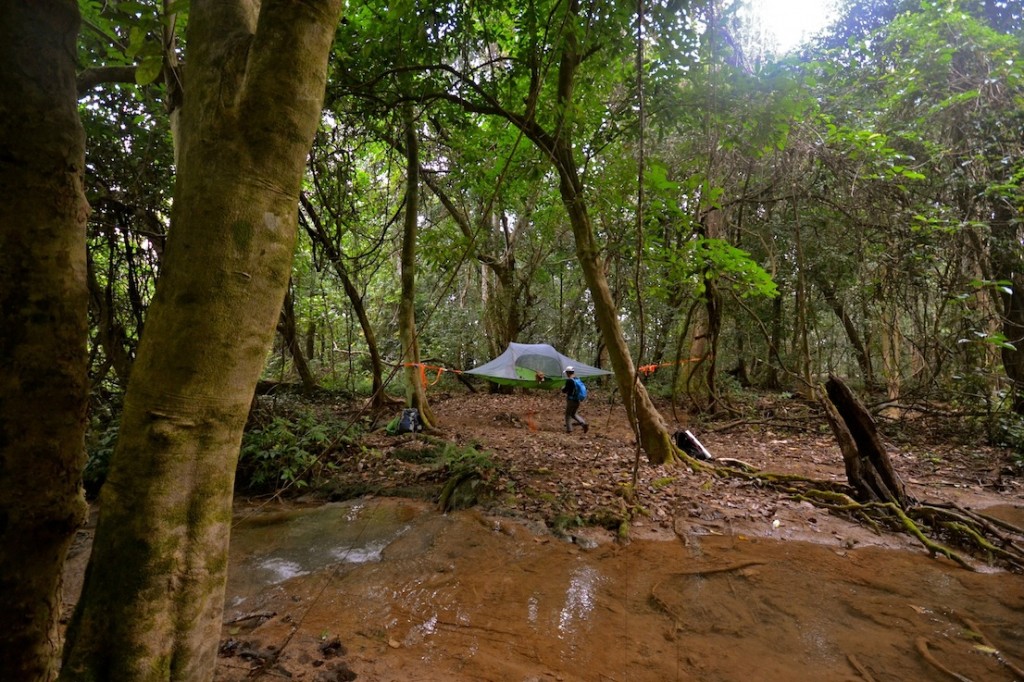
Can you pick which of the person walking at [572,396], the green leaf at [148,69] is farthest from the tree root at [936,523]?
the green leaf at [148,69]

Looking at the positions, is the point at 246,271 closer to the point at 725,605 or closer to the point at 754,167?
the point at 725,605

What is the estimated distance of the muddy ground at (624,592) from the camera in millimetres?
2145

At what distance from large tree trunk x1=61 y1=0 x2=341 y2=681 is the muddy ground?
3.09 ft

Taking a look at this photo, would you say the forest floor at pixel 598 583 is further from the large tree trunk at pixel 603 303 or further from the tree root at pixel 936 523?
the large tree trunk at pixel 603 303

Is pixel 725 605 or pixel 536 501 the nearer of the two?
pixel 725 605

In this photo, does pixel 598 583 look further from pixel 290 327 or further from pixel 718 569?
pixel 290 327

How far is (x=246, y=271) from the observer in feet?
3.70

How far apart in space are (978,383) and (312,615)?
26.6 ft

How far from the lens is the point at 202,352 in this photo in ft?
3.54

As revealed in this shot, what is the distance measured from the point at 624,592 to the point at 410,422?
4.51 meters

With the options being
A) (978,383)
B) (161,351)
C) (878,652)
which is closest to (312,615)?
(161,351)

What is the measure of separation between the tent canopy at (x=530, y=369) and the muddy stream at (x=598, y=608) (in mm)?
4280

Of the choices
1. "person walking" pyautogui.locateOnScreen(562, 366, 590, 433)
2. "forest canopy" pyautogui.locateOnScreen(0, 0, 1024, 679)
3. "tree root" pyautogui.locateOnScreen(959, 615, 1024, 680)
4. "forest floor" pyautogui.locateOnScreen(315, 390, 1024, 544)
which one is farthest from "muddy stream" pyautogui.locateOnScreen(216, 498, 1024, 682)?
"person walking" pyautogui.locateOnScreen(562, 366, 590, 433)

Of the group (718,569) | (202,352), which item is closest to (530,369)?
(718,569)
